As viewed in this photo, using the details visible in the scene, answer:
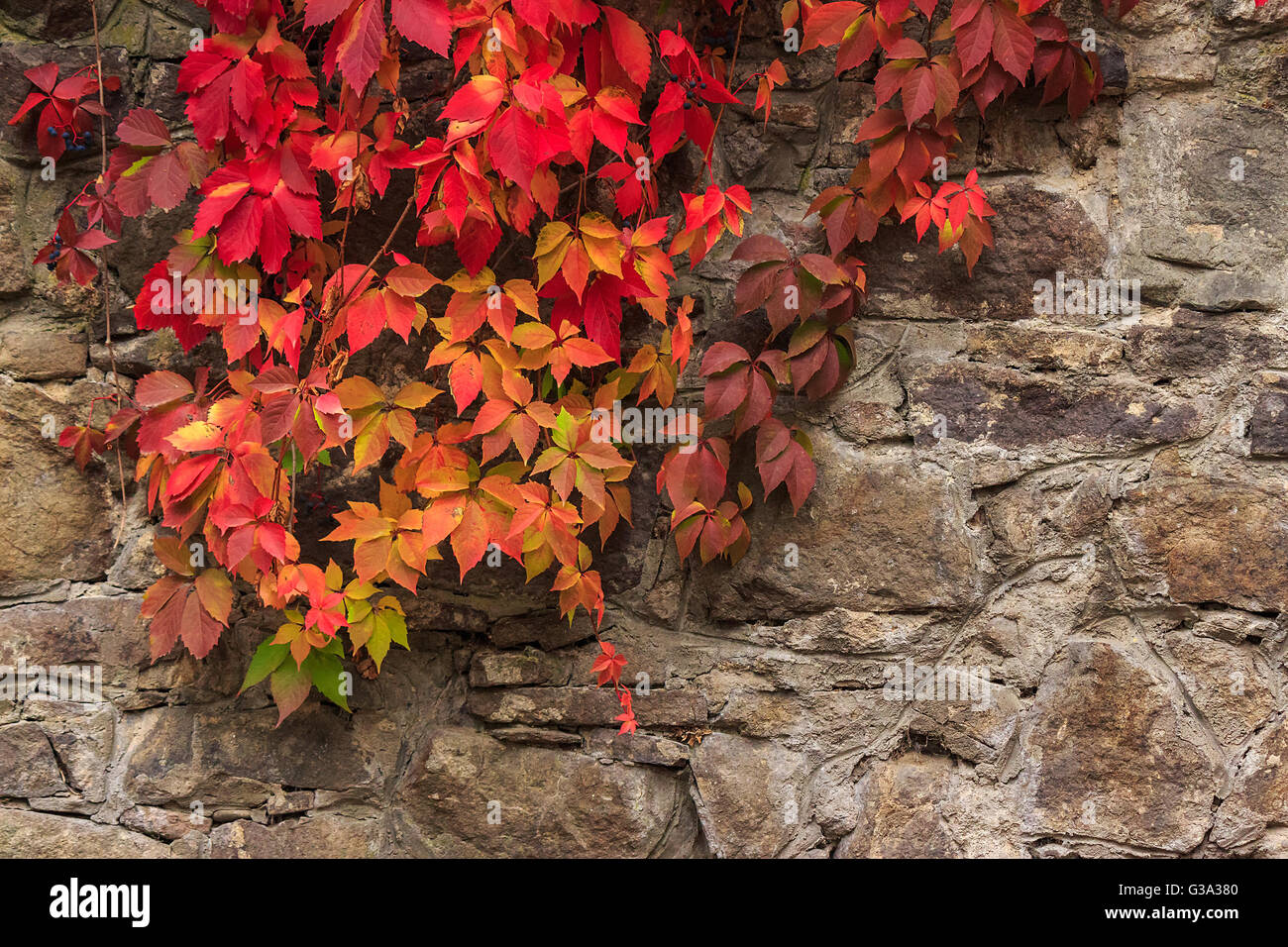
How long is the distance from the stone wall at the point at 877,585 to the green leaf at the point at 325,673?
8 cm

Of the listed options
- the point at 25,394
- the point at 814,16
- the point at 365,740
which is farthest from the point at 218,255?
the point at 814,16

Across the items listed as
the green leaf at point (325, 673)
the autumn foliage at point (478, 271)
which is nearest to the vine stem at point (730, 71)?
the autumn foliage at point (478, 271)

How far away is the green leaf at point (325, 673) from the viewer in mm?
1719

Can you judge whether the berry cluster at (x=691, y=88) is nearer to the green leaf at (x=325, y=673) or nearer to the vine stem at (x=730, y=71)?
the vine stem at (x=730, y=71)

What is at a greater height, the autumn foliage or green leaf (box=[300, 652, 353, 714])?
the autumn foliage

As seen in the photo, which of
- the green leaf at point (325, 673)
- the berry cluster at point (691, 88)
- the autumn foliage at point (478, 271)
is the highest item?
the berry cluster at point (691, 88)

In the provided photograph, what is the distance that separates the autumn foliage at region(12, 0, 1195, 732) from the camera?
1.51 m

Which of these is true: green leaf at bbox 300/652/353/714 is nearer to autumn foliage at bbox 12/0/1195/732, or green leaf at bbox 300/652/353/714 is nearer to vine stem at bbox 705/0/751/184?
autumn foliage at bbox 12/0/1195/732

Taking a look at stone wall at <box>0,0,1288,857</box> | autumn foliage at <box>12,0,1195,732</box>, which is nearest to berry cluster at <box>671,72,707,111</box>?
autumn foliage at <box>12,0,1195,732</box>

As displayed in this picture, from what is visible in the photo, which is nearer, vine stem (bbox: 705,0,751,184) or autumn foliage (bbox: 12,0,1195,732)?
autumn foliage (bbox: 12,0,1195,732)

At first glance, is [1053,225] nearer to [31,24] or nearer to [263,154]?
[263,154]

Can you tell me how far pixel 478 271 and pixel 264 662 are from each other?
30.5 inches

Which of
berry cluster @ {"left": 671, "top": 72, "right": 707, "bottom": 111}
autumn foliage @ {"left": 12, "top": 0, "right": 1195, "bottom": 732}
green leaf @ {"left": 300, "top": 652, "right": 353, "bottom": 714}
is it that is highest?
berry cluster @ {"left": 671, "top": 72, "right": 707, "bottom": 111}

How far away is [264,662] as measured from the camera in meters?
1.70
